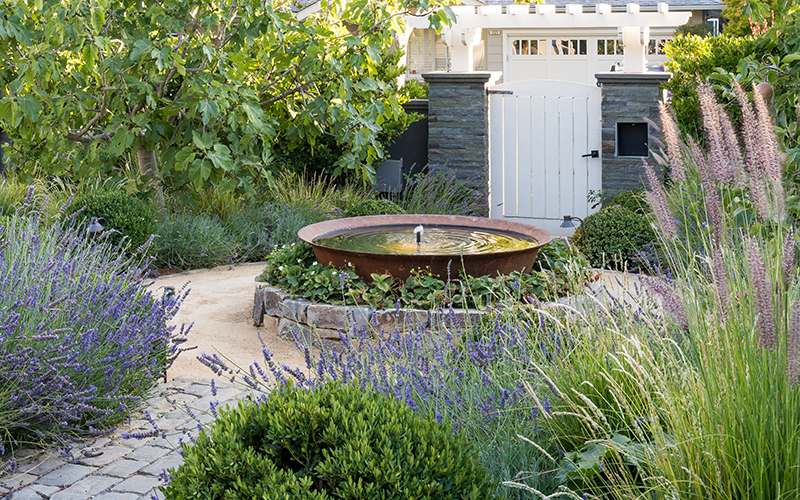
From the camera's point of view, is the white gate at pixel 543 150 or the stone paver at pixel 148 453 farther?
the white gate at pixel 543 150

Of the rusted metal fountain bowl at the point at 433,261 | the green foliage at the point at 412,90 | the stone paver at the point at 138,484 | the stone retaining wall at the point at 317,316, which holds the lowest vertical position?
the stone paver at the point at 138,484

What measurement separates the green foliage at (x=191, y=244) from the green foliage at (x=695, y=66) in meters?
4.58

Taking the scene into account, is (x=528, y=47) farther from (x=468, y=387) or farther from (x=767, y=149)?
(x=767, y=149)

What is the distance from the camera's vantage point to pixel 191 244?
7.22 meters

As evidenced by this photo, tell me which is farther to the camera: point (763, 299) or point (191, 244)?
point (191, 244)

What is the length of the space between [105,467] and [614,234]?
5024mm

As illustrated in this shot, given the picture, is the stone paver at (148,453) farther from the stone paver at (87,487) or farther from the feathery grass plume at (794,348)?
the feathery grass plume at (794,348)

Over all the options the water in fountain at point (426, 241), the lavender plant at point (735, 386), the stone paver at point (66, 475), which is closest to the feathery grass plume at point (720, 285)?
the lavender plant at point (735, 386)

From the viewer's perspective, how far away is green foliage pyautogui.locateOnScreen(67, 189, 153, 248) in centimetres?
644

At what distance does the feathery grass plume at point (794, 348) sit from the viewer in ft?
4.81

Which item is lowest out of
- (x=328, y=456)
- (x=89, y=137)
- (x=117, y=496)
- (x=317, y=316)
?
(x=117, y=496)

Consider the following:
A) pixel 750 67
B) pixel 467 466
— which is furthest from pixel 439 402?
pixel 750 67

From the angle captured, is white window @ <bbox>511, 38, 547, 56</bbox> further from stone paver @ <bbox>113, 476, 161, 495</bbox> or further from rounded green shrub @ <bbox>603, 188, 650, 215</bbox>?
stone paver @ <bbox>113, 476, 161, 495</bbox>

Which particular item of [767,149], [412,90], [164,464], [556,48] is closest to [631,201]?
[412,90]
